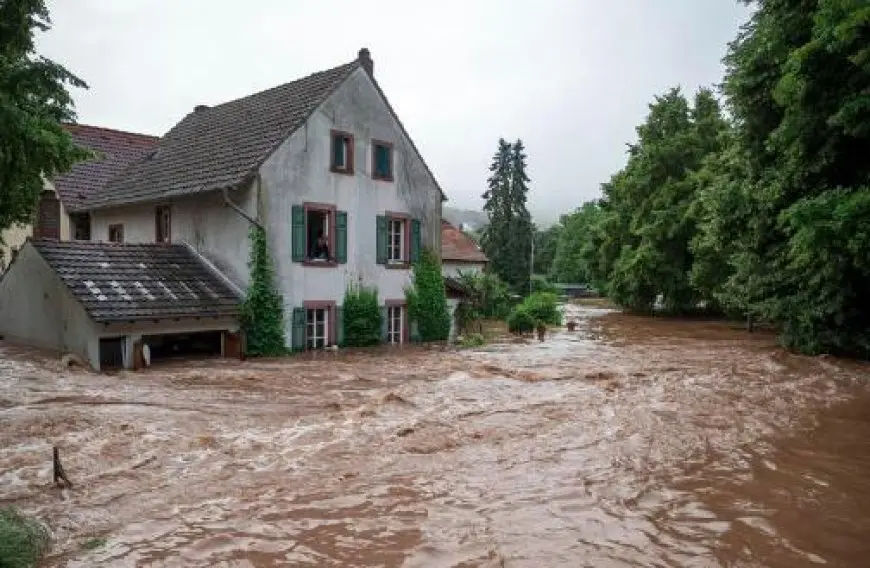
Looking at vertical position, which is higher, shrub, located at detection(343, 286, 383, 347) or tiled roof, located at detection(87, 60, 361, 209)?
tiled roof, located at detection(87, 60, 361, 209)

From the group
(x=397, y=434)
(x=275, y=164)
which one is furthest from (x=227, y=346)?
(x=397, y=434)

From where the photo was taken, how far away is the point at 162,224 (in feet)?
79.3

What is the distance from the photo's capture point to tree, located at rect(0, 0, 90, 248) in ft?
27.3

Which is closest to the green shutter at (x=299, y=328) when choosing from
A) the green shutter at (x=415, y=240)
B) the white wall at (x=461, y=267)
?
the green shutter at (x=415, y=240)

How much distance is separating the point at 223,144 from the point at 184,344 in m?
7.15

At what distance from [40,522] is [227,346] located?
13452 mm

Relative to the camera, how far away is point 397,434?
11.7m

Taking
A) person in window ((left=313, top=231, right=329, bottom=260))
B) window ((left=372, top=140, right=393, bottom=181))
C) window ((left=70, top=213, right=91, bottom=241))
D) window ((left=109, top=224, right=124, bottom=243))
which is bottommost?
person in window ((left=313, top=231, right=329, bottom=260))

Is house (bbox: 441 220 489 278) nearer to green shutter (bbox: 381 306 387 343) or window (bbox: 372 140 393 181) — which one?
green shutter (bbox: 381 306 387 343)

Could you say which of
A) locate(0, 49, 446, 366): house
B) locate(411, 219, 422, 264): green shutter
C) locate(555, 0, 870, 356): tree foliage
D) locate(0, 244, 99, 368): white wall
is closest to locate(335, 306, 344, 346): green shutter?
locate(0, 49, 446, 366): house

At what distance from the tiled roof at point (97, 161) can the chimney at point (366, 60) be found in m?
11.3

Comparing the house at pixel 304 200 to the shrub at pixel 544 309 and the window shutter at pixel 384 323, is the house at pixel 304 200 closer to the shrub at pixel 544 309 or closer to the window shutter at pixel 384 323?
the window shutter at pixel 384 323

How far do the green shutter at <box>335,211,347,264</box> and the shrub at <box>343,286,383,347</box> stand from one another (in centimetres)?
111

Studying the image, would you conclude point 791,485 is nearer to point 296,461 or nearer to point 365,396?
point 296,461
